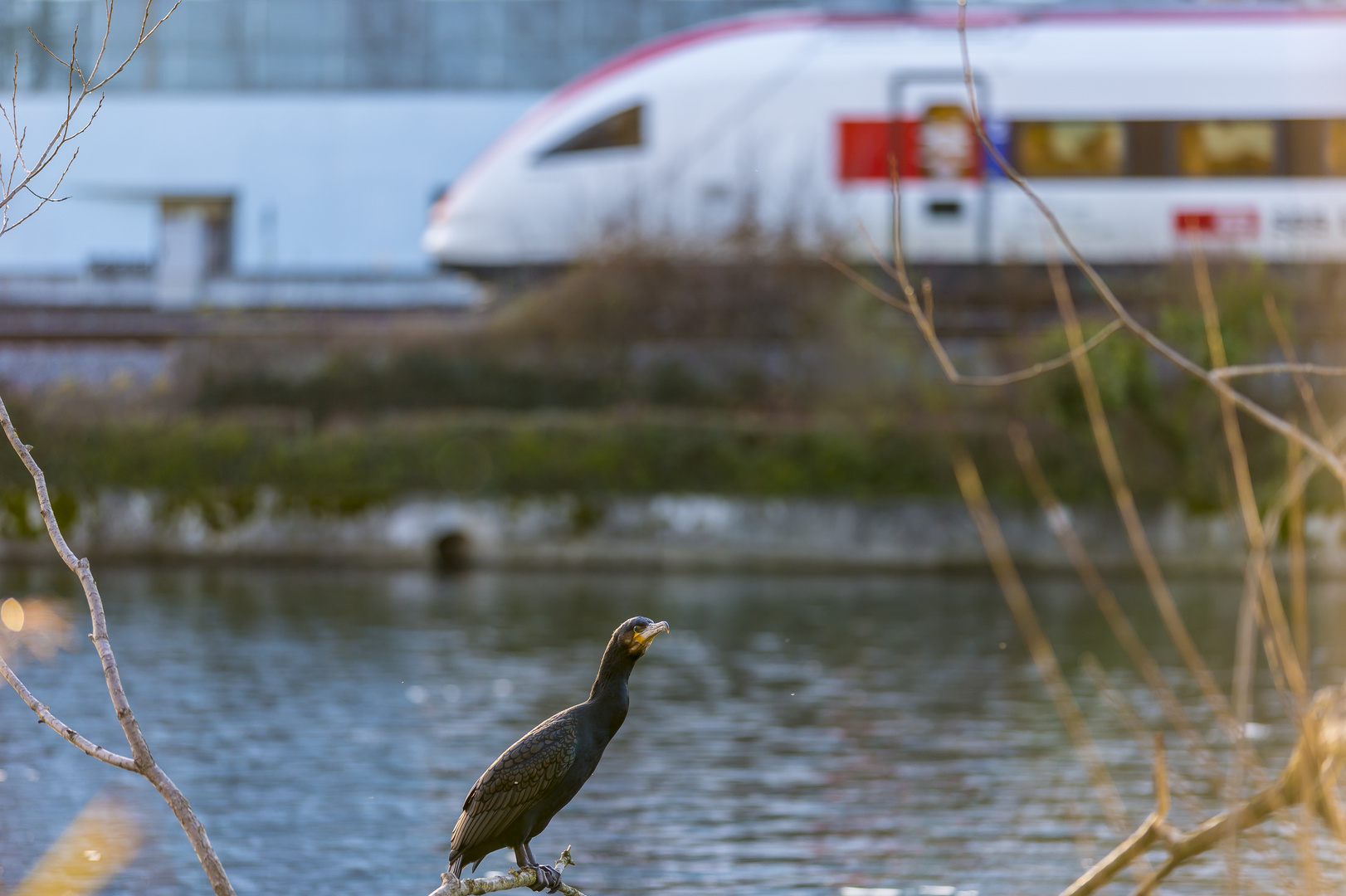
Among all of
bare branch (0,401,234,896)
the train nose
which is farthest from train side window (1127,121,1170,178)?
bare branch (0,401,234,896)

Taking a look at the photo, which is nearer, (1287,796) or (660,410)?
(1287,796)

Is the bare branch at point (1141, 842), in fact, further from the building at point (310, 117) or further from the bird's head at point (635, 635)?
the building at point (310, 117)

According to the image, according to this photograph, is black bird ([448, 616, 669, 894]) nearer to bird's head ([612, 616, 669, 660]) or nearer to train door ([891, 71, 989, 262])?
bird's head ([612, 616, 669, 660])

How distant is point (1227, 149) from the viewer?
81.8 feet

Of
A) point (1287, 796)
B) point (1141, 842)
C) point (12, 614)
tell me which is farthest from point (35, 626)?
point (1287, 796)

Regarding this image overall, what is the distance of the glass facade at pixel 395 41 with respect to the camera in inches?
1951

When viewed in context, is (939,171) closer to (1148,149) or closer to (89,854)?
(1148,149)

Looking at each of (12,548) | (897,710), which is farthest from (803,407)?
(897,710)

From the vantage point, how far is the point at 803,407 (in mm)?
26609

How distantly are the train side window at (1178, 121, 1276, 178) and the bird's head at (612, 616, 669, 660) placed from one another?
2242cm

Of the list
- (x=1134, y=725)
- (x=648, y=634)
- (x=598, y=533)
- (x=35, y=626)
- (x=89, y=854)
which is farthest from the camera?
(x=598, y=533)

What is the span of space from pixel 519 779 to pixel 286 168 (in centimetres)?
4728

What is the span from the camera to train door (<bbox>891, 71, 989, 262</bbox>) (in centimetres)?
2469

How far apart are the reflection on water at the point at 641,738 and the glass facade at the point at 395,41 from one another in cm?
3226
